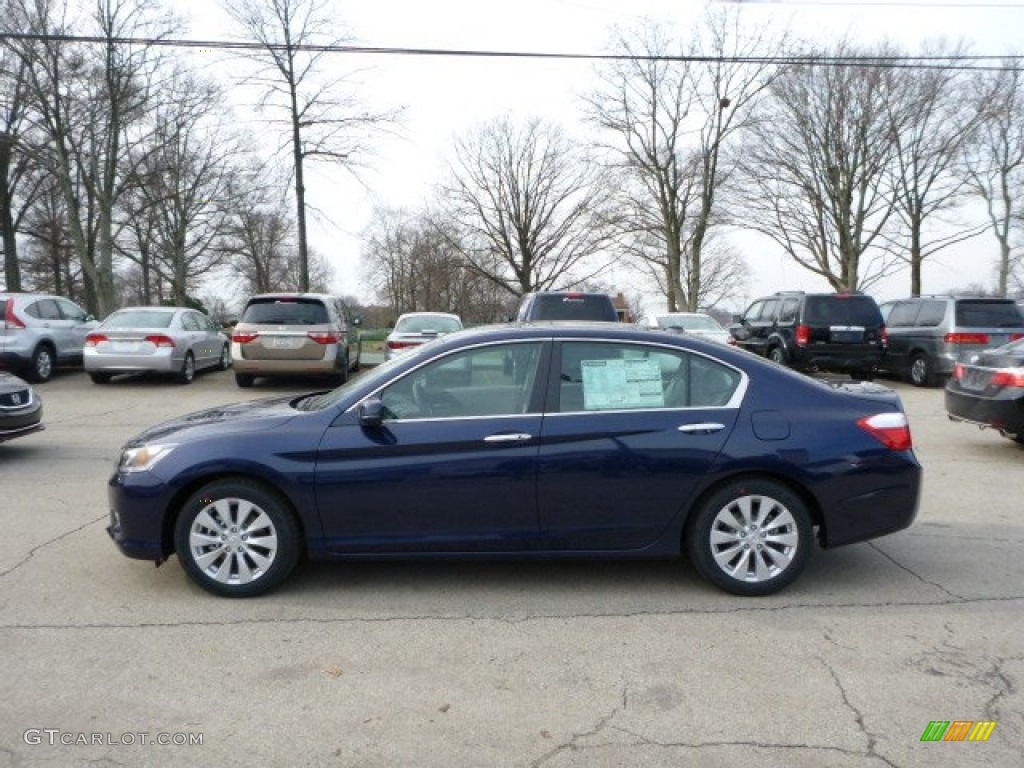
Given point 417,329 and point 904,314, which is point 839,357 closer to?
point 904,314

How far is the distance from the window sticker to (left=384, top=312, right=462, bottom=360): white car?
10.1 meters

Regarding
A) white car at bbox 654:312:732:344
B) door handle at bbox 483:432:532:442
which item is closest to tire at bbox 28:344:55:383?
white car at bbox 654:312:732:344

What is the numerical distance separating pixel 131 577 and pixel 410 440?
6.49 ft

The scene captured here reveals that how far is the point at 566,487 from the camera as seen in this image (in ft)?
13.8

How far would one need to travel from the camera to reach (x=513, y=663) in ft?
11.6

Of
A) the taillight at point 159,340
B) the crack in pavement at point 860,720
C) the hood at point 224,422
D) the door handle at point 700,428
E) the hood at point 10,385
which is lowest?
the crack in pavement at point 860,720

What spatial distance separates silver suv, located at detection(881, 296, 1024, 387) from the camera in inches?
561

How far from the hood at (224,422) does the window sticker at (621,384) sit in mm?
1687

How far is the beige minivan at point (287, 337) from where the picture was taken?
44.7 feet

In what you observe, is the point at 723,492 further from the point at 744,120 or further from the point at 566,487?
the point at 744,120

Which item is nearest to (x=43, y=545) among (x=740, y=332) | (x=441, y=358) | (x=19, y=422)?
(x=441, y=358)

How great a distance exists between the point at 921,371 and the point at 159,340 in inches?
583

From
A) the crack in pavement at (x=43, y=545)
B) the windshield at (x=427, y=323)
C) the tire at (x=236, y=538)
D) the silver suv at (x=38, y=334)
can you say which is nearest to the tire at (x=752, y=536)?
the tire at (x=236, y=538)

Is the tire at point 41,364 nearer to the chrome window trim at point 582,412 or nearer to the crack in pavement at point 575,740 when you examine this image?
the chrome window trim at point 582,412
